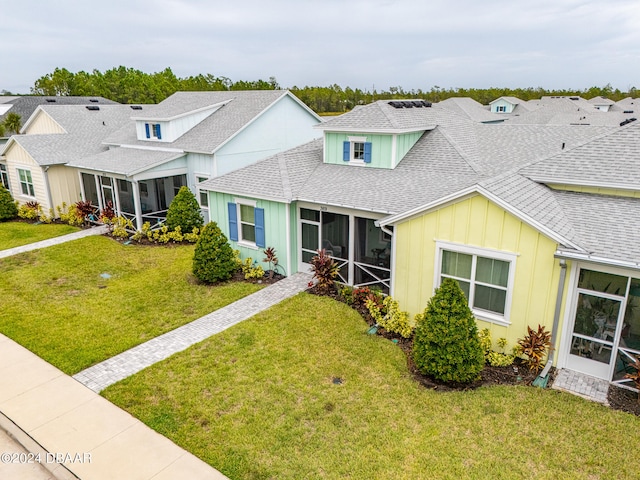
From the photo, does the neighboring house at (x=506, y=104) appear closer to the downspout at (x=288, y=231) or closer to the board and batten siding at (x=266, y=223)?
the board and batten siding at (x=266, y=223)

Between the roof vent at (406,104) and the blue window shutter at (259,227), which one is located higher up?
the roof vent at (406,104)

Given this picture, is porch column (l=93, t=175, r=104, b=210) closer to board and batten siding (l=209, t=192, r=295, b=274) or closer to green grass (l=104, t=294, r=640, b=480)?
board and batten siding (l=209, t=192, r=295, b=274)

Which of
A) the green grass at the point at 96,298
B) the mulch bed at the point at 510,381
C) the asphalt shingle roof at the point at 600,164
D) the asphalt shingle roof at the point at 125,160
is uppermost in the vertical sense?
the asphalt shingle roof at the point at 600,164

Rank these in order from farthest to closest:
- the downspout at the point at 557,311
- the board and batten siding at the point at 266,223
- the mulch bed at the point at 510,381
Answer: the board and batten siding at the point at 266,223
the downspout at the point at 557,311
the mulch bed at the point at 510,381

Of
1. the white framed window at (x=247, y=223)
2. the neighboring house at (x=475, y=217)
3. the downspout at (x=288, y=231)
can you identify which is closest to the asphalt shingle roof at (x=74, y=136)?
the neighboring house at (x=475, y=217)

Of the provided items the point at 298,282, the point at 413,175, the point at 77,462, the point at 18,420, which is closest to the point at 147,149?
the point at 298,282

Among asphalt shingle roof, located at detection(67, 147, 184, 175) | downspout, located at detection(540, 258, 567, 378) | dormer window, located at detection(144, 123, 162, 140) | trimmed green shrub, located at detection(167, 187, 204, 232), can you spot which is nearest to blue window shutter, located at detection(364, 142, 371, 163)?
downspout, located at detection(540, 258, 567, 378)
